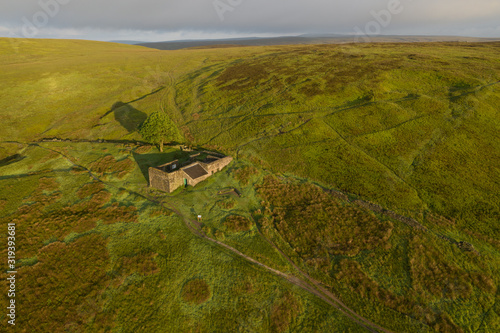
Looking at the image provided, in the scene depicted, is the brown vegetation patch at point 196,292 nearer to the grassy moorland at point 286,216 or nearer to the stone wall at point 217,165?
the grassy moorland at point 286,216

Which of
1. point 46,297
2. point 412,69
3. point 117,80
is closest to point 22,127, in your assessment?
point 117,80

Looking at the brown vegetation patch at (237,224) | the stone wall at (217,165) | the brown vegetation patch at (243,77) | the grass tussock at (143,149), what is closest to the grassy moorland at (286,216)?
the brown vegetation patch at (237,224)

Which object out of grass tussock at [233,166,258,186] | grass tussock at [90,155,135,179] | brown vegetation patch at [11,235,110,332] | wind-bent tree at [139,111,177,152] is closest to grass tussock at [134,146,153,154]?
wind-bent tree at [139,111,177,152]

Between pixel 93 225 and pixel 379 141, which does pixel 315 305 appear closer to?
pixel 93 225

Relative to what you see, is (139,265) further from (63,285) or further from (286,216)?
(286,216)

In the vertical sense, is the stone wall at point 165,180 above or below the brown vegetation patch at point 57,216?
above
